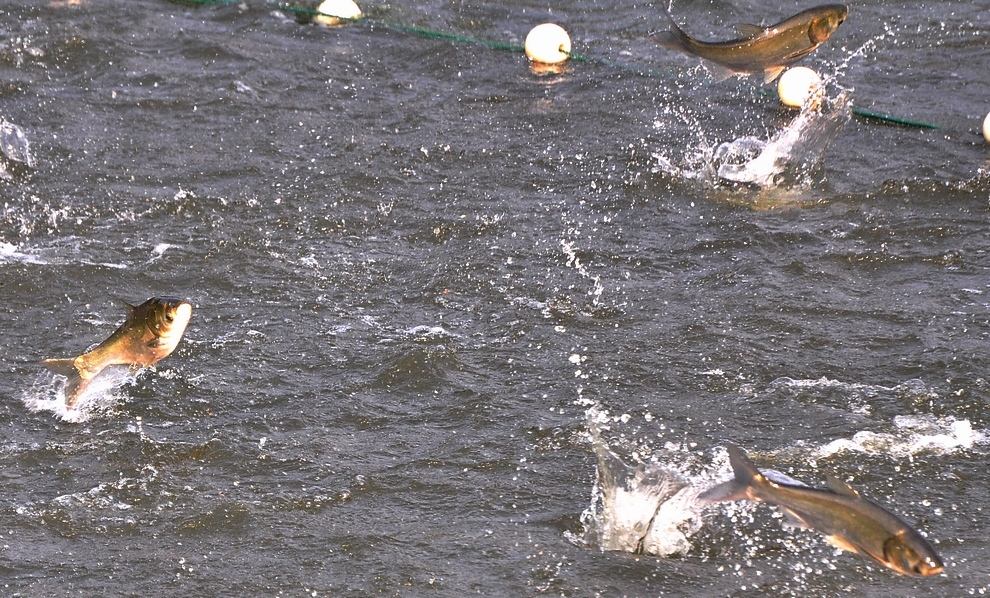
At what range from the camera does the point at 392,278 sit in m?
6.92

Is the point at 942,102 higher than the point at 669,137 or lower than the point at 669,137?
higher

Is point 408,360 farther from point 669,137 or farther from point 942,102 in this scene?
point 942,102

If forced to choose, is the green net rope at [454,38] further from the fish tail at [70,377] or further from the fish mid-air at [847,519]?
the fish tail at [70,377]

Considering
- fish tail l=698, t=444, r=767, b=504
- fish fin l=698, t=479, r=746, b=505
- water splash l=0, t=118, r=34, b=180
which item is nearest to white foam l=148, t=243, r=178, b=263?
water splash l=0, t=118, r=34, b=180

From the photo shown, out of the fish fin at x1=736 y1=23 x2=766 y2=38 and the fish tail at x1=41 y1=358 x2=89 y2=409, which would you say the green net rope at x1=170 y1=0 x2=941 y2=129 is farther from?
the fish tail at x1=41 y1=358 x2=89 y2=409

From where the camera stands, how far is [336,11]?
1130cm

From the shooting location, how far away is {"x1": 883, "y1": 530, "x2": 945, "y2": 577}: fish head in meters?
3.71

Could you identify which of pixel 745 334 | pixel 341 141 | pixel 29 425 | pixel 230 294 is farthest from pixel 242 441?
pixel 341 141

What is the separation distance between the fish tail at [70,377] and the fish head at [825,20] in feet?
13.3

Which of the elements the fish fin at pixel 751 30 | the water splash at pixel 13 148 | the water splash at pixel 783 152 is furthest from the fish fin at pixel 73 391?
the water splash at pixel 783 152

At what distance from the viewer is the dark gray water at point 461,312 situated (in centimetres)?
490

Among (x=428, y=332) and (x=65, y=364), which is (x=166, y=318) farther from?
(x=428, y=332)

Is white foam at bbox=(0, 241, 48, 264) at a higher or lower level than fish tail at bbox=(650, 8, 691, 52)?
lower

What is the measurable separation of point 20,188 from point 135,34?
3385 millimetres
